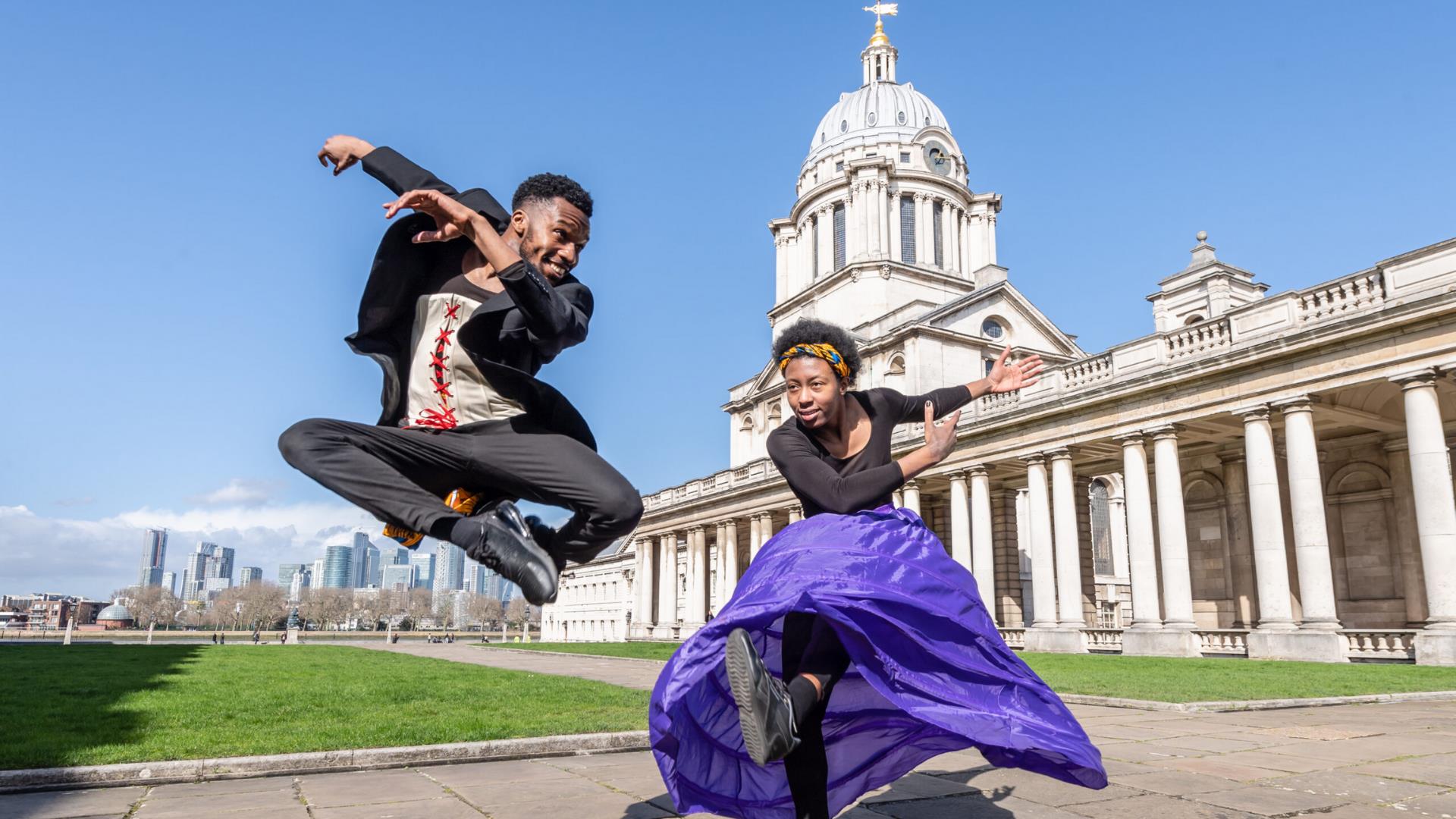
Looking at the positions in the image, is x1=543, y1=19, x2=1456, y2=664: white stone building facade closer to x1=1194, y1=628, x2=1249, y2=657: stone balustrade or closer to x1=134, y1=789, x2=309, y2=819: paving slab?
x1=1194, y1=628, x2=1249, y2=657: stone balustrade

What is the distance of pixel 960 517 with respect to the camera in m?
35.2

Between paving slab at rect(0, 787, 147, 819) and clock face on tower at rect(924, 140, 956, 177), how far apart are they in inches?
2277

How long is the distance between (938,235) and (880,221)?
456 cm

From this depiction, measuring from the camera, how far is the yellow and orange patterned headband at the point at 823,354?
4.01m

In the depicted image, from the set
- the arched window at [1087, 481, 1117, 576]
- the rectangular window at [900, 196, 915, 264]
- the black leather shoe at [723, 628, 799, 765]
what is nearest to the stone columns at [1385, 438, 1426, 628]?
the arched window at [1087, 481, 1117, 576]

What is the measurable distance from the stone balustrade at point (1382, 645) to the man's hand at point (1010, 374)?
22128 mm

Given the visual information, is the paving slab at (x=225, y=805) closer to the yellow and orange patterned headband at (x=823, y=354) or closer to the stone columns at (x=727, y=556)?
the yellow and orange patterned headband at (x=823, y=354)

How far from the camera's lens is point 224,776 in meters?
6.61

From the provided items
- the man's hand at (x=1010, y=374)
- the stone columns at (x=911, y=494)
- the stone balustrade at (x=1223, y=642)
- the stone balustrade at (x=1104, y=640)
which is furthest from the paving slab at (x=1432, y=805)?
the stone columns at (x=911, y=494)

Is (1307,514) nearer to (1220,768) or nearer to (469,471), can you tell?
(1220,768)

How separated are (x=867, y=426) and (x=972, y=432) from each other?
31.1 m

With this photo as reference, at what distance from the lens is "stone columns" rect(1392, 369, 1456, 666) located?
20500 mm

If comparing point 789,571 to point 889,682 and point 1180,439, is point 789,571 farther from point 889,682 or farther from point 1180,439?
point 1180,439

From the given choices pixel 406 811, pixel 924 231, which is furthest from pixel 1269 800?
pixel 924 231
